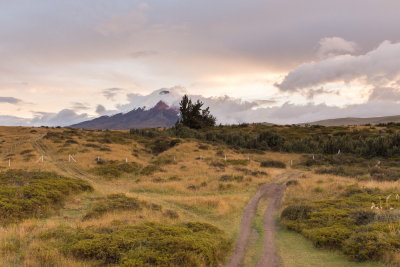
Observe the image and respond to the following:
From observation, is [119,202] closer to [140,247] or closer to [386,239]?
[140,247]

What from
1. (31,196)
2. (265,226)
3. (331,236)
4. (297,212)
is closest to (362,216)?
(331,236)

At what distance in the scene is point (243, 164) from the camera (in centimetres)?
3119

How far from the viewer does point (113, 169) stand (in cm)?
2547

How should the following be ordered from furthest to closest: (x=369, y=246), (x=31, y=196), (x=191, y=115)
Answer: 1. (x=191, y=115)
2. (x=31, y=196)
3. (x=369, y=246)

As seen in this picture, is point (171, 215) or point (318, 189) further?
point (318, 189)

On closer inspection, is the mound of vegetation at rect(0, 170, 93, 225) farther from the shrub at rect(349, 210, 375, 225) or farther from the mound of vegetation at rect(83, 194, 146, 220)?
→ the shrub at rect(349, 210, 375, 225)

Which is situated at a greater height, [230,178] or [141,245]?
[141,245]

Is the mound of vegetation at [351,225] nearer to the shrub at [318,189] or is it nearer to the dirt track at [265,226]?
the dirt track at [265,226]

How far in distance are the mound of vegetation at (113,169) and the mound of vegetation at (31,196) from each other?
707 cm

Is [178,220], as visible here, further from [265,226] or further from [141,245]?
[141,245]

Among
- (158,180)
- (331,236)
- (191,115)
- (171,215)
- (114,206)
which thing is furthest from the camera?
(191,115)

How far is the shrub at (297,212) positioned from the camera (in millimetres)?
11655

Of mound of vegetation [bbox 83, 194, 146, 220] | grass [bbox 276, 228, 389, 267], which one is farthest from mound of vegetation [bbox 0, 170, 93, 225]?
grass [bbox 276, 228, 389, 267]

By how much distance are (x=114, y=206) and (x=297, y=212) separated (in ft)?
30.9
